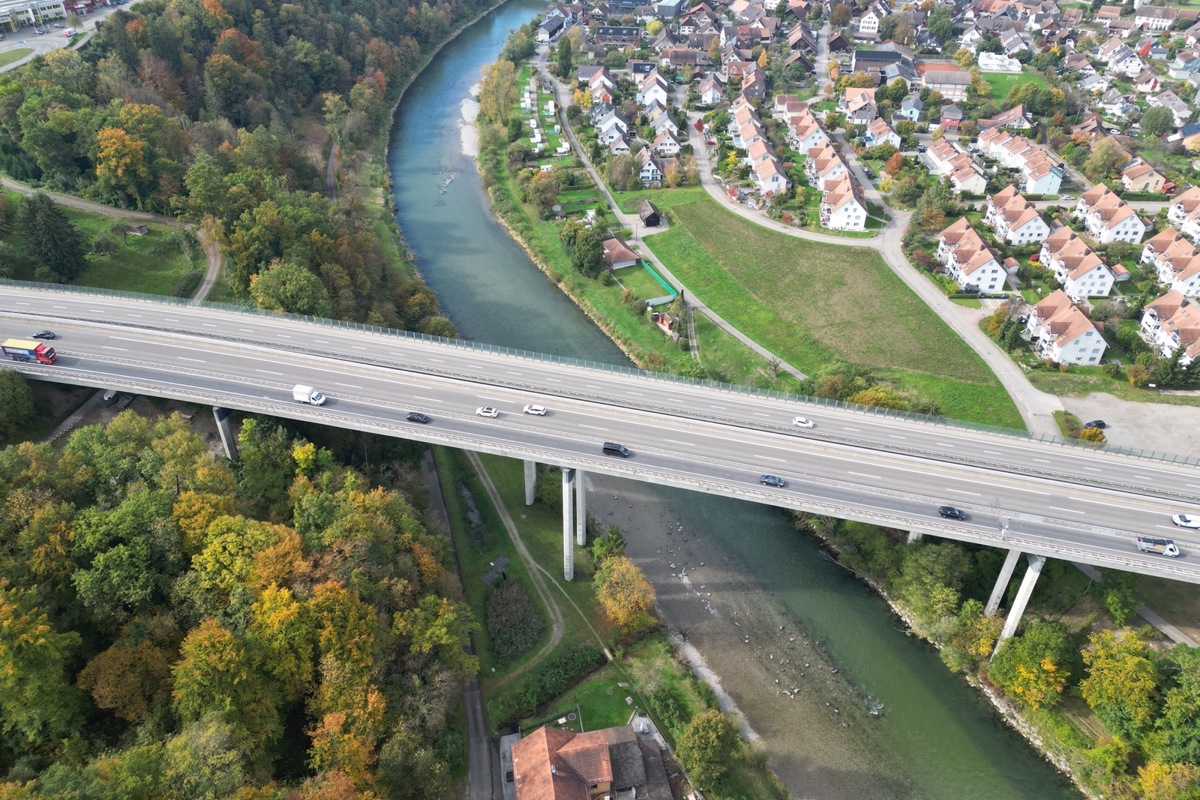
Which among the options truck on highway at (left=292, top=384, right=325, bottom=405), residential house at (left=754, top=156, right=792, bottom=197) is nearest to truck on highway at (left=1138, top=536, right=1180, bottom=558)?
truck on highway at (left=292, top=384, right=325, bottom=405)

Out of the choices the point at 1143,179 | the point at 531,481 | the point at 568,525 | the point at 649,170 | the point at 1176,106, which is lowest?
the point at 531,481

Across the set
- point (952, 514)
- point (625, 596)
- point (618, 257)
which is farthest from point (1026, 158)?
point (625, 596)

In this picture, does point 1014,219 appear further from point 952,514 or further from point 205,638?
point 205,638

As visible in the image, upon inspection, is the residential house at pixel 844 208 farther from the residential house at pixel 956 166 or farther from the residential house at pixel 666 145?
the residential house at pixel 666 145

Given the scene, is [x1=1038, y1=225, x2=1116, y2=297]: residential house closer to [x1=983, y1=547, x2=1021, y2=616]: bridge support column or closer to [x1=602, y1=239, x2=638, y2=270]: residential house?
[x1=983, y1=547, x2=1021, y2=616]: bridge support column

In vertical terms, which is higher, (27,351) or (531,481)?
(27,351)

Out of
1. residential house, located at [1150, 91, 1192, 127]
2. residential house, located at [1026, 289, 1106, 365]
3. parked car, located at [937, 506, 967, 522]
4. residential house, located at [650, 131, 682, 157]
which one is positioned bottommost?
residential house, located at [1026, 289, 1106, 365]
